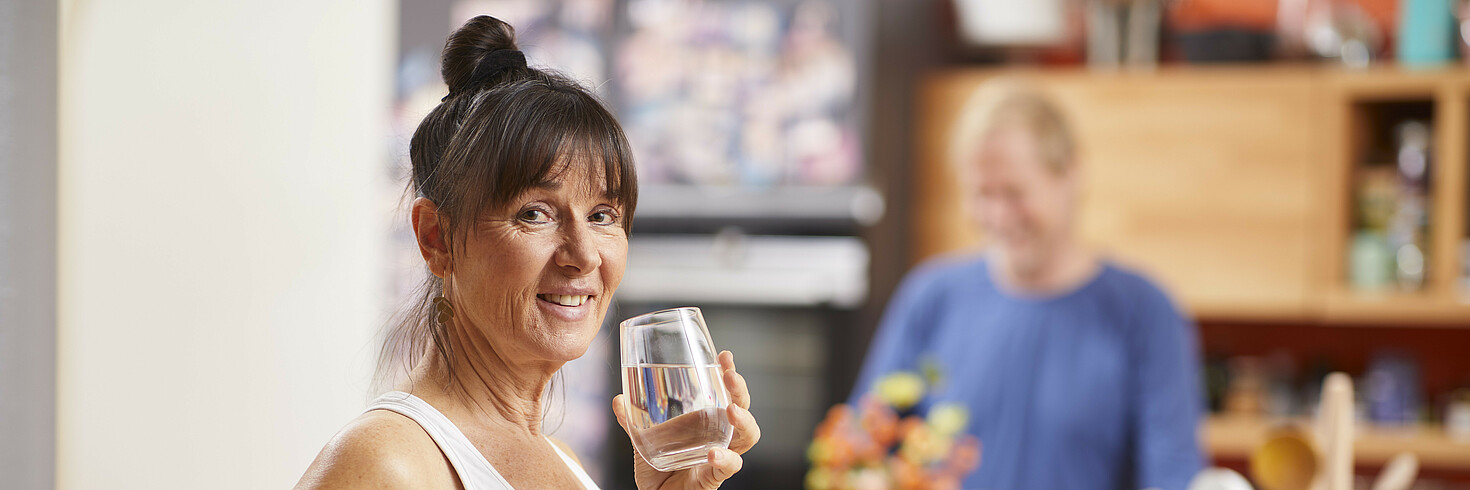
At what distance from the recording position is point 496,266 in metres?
0.45

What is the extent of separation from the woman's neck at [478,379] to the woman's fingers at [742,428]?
0.08 m

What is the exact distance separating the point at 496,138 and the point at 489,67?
0.13 ft

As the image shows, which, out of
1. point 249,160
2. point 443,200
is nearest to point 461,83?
point 443,200

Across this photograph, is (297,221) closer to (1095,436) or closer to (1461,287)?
(1095,436)

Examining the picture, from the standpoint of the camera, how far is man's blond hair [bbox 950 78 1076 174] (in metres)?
2.00

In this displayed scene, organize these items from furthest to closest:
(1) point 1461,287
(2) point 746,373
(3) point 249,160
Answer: (2) point 746,373 < (1) point 1461,287 < (3) point 249,160

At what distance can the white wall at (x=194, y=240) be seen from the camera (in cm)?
52

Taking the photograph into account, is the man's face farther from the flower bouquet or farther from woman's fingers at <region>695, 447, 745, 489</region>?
woman's fingers at <region>695, 447, 745, 489</region>

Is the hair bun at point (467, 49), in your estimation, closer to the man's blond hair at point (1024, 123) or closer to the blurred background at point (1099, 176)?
the man's blond hair at point (1024, 123)

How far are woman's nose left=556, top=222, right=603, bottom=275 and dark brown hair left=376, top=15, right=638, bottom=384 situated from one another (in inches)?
0.9

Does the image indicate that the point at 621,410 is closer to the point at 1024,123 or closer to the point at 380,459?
the point at 380,459

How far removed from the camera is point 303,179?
0.71 metres

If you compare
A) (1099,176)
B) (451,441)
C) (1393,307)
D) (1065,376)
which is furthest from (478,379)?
(1393,307)

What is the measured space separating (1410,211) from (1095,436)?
171cm
